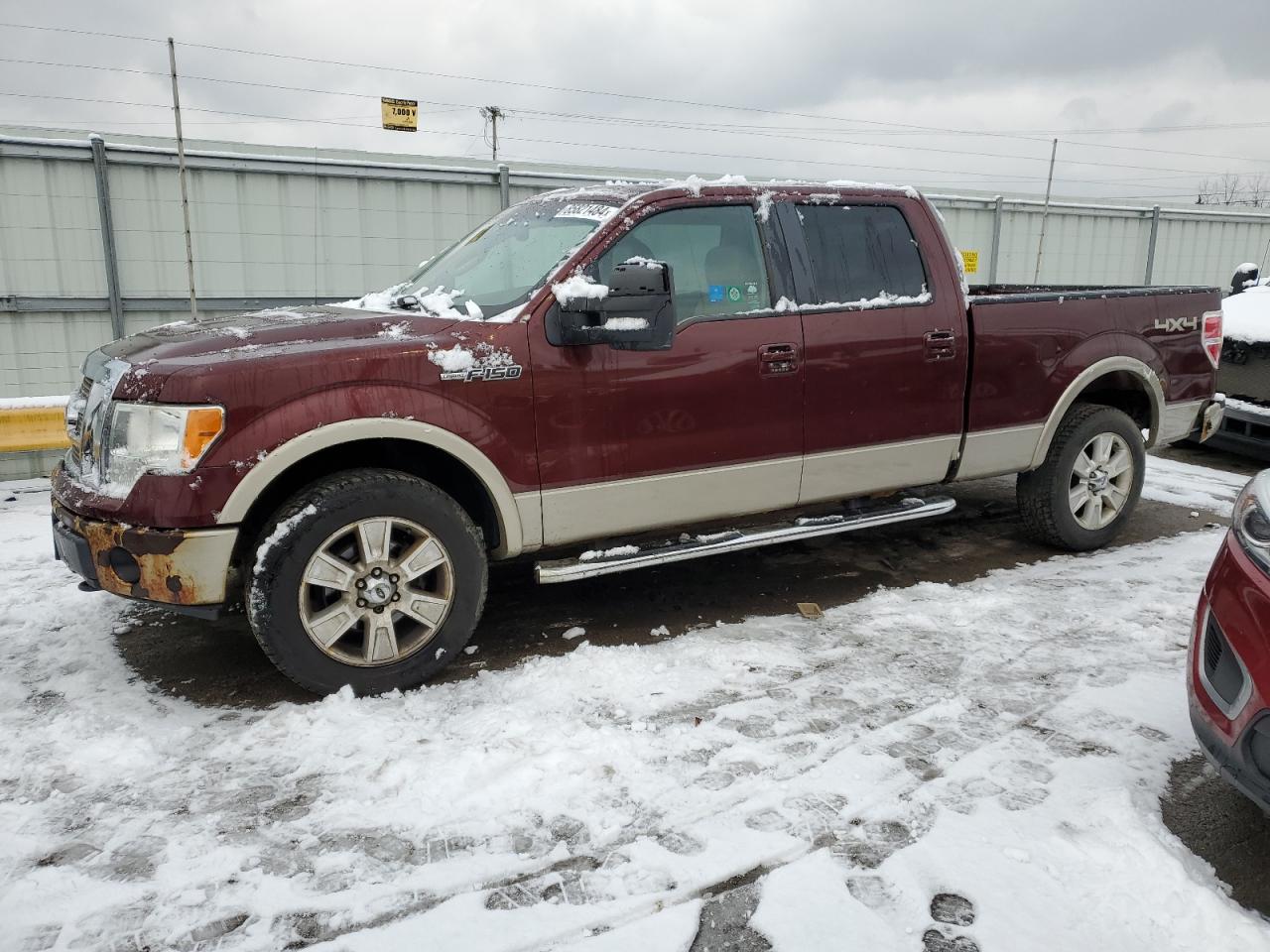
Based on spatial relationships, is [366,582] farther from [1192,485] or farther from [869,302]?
[1192,485]

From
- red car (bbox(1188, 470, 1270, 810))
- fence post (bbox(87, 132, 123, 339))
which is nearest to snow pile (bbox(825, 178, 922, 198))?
red car (bbox(1188, 470, 1270, 810))

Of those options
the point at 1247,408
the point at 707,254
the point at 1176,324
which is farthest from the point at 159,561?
the point at 1247,408

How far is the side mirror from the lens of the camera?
3.53 metres

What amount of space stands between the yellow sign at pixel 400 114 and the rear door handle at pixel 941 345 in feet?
44.9

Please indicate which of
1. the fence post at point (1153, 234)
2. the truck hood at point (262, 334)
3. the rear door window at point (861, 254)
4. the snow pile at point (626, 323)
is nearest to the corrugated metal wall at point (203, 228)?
the truck hood at point (262, 334)

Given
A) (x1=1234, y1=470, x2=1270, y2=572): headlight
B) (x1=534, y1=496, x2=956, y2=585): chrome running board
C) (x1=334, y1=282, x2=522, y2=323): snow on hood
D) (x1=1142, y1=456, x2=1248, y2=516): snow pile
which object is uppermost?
(x1=334, y1=282, x2=522, y2=323): snow on hood

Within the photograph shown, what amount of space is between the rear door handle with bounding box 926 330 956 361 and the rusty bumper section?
3274mm

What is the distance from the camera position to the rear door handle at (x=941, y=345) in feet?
15.0

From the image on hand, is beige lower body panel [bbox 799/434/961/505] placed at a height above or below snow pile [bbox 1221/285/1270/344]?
below

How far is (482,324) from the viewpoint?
143 inches

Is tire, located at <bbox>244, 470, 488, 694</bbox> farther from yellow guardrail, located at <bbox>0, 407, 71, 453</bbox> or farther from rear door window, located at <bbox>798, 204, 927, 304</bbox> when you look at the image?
yellow guardrail, located at <bbox>0, 407, 71, 453</bbox>

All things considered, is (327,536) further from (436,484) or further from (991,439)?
(991,439)

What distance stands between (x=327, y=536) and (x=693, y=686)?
4.90 ft

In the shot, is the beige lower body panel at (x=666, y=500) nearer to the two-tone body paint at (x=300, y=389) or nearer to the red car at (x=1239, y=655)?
the two-tone body paint at (x=300, y=389)
